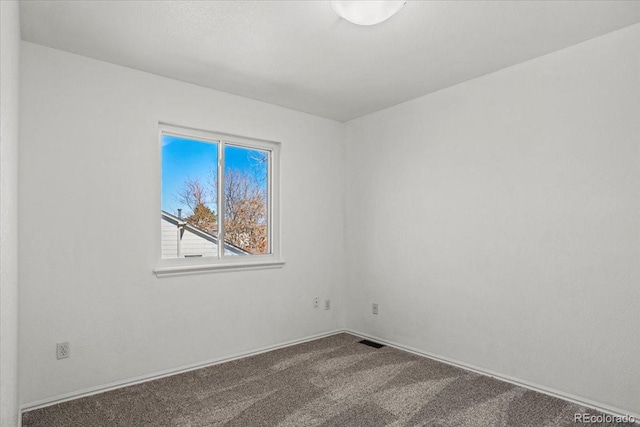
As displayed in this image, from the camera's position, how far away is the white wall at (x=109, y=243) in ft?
8.47

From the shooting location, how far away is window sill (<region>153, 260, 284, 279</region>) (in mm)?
3133

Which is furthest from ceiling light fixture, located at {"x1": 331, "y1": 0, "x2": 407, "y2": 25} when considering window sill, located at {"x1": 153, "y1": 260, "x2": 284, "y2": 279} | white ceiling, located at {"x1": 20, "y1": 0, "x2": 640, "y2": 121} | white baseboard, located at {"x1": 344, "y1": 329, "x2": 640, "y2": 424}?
white baseboard, located at {"x1": 344, "y1": 329, "x2": 640, "y2": 424}

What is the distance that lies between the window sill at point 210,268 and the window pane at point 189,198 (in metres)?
0.15

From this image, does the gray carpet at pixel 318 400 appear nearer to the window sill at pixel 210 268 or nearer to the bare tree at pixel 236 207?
the window sill at pixel 210 268

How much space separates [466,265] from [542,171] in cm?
97

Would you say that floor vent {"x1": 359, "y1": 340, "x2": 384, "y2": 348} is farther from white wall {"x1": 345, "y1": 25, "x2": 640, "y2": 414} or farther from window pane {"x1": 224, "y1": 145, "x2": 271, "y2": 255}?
window pane {"x1": 224, "y1": 145, "x2": 271, "y2": 255}

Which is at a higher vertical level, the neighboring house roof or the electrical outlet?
the neighboring house roof

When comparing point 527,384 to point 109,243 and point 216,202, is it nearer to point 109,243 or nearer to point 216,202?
point 216,202

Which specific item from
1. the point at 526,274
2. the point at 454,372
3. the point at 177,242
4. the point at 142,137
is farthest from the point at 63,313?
the point at 526,274

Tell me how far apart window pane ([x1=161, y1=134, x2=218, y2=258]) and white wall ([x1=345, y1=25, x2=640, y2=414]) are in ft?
5.70

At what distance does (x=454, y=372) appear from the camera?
3.12 meters

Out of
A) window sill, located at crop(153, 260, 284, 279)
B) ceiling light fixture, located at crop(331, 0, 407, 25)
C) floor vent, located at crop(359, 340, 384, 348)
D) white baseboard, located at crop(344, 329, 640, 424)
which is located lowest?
white baseboard, located at crop(344, 329, 640, 424)

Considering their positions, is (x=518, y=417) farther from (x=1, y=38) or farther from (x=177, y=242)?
(x=1, y=38)

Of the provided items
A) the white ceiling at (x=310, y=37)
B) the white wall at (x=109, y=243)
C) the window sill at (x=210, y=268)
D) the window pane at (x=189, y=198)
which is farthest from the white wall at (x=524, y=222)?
the window pane at (x=189, y=198)
